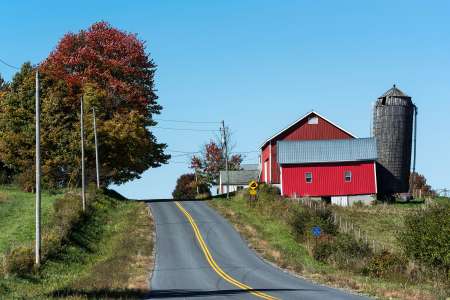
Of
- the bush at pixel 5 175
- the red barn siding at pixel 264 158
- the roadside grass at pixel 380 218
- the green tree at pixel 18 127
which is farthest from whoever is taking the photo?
the red barn siding at pixel 264 158

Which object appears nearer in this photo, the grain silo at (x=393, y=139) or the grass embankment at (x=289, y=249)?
the grass embankment at (x=289, y=249)

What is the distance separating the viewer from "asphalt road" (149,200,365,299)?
2702cm

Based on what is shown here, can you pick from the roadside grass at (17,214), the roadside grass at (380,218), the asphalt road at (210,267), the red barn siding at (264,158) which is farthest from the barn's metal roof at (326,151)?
the roadside grass at (17,214)

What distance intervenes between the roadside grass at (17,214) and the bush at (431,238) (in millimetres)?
21223

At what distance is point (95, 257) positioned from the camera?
41.0m

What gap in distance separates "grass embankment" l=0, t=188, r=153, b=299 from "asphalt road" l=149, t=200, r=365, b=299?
107cm

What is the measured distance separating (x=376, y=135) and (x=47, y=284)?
51412 mm

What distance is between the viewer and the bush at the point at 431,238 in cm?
3591

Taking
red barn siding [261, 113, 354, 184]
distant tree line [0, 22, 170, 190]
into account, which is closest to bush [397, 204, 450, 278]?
distant tree line [0, 22, 170, 190]

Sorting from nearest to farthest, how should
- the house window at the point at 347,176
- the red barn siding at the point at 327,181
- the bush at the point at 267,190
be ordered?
the bush at the point at 267,190 → the red barn siding at the point at 327,181 → the house window at the point at 347,176

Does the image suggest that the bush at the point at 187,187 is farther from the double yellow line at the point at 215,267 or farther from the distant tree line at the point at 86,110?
the double yellow line at the point at 215,267

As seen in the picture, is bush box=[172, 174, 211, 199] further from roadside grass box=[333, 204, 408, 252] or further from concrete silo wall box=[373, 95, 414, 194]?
roadside grass box=[333, 204, 408, 252]

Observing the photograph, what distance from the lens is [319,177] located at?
69.8 metres

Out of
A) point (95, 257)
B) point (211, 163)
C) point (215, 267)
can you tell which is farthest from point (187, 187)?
point (215, 267)
